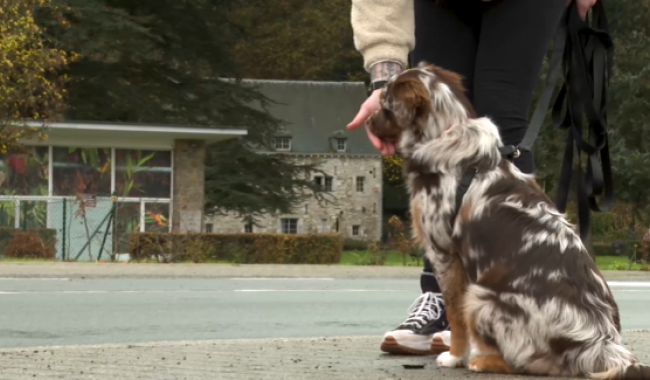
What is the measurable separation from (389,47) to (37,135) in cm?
2790

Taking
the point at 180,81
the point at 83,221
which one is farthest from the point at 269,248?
the point at 180,81

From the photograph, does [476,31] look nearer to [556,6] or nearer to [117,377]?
[556,6]

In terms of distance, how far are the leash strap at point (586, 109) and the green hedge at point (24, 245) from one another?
23.7 metres

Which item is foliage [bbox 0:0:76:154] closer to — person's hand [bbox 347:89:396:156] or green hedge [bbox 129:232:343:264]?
green hedge [bbox 129:232:343:264]

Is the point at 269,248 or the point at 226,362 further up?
the point at 269,248

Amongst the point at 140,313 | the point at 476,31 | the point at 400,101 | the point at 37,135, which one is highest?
the point at 37,135

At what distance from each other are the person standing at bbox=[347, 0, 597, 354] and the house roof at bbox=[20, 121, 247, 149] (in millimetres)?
27730

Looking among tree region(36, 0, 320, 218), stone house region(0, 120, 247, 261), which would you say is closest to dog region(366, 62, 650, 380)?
stone house region(0, 120, 247, 261)

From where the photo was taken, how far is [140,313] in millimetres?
11180

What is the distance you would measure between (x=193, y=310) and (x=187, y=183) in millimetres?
22807

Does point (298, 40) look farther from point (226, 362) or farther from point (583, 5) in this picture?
point (226, 362)

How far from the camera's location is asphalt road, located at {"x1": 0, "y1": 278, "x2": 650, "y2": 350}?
30.3ft

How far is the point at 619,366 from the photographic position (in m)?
3.82

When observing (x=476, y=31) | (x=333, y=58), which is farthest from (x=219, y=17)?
(x=476, y=31)
